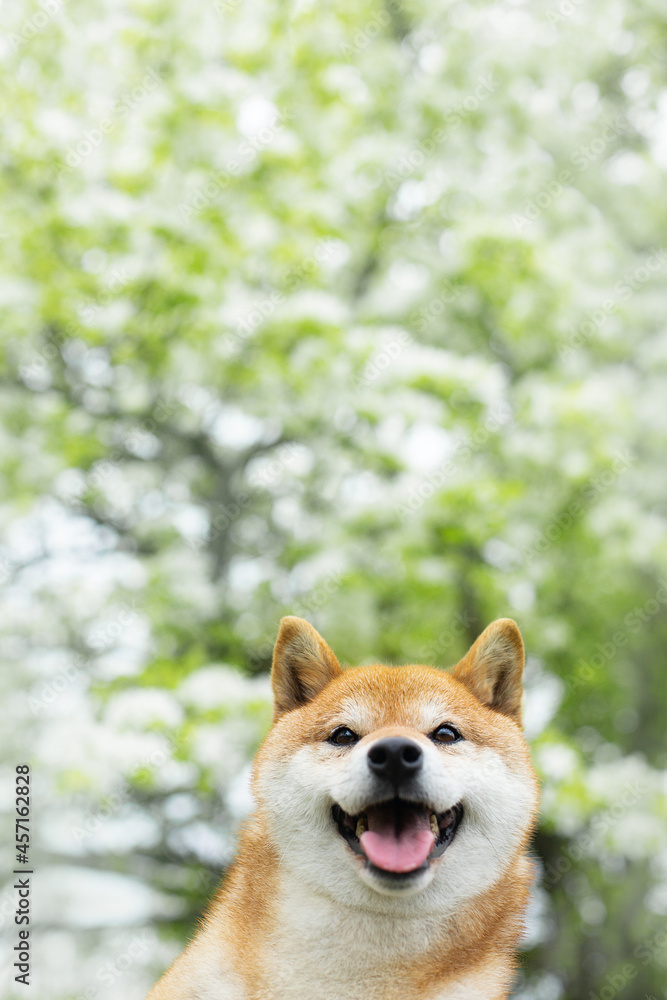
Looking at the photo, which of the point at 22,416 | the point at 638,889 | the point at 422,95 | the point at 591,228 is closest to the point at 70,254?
the point at 22,416

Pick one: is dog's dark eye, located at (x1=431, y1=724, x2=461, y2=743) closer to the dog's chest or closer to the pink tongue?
the pink tongue

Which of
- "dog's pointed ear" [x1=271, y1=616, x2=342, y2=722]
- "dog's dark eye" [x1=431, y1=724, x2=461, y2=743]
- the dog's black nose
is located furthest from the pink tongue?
"dog's pointed ear" [x1=271, y1=616, x2=342, y2=722]

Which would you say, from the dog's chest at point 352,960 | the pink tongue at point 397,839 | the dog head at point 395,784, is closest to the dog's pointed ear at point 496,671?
the dog head at point 395,784

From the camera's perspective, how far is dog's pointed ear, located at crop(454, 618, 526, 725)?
229 centimetres

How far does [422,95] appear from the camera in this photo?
343 inches

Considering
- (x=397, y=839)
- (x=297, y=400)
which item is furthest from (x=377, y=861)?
(x=297, y=400)

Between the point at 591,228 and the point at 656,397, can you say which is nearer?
the point at 656,397

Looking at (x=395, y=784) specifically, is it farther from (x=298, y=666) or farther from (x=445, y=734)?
(x=298, y=666)

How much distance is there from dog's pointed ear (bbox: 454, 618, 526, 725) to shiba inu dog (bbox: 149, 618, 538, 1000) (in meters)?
0.15

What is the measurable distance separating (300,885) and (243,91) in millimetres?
7163

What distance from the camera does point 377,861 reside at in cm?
181

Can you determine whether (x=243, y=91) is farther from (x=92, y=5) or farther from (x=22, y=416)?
(x=22, y=416)

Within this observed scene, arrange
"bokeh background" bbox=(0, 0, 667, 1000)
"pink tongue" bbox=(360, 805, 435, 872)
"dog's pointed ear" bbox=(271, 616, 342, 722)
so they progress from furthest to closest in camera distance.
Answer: "bokeh background" bbox=(0, 0, 667, 1000) < "dog's pointed ear" bbox=(271, 616, 342, 722) < "pink tongue" bbox=(360, 805, 435, 872)

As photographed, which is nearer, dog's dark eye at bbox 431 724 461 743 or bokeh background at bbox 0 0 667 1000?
dog's dark eye at bbox 431 724 461 743
